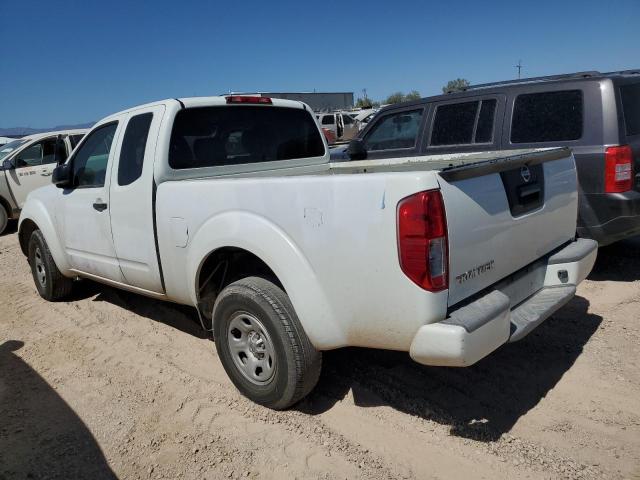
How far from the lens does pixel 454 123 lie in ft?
18.8

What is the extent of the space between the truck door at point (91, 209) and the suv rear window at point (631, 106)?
14.8ft

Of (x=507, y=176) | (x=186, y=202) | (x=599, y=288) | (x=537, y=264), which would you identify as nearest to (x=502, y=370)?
(x=537, y=264)

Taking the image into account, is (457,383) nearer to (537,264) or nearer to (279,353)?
(537,264)

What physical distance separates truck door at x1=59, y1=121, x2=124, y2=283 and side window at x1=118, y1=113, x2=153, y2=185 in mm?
198

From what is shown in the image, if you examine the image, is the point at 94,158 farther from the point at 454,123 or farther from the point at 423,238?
the point at 454,123

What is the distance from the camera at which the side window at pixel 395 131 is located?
20.3 feet

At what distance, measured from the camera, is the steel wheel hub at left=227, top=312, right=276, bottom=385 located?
2951mm

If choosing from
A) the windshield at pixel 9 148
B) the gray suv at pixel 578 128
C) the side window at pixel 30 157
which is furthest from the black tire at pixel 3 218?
the gray suv at pixel 578 128

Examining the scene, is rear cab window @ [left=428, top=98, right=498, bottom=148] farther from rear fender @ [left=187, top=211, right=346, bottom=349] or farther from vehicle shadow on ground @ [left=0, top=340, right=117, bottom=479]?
vehicle shadow on ground @ [left=0, top=340, right=117, bottom=479]

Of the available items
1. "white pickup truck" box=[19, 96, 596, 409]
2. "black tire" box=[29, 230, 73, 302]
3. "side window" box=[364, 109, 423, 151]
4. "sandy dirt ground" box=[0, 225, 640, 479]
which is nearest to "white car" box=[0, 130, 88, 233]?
"black tire" box=[29, 230, 73, 302]

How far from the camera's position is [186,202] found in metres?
3.29

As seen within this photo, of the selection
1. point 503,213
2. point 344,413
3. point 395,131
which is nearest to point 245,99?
point 503,213

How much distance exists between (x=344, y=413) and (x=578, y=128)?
11.4ft

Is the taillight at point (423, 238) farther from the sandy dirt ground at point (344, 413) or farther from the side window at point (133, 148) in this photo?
the side window at point (133, 148)
